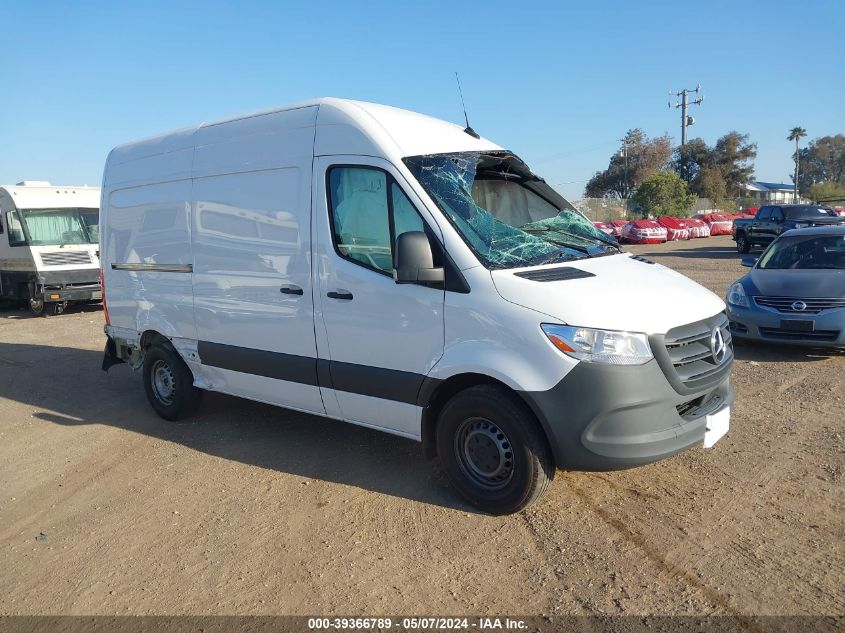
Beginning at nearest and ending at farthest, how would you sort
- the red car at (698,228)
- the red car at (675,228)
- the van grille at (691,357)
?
the van grille at (691,357), the red car at (675,228), the red car at (698,228)

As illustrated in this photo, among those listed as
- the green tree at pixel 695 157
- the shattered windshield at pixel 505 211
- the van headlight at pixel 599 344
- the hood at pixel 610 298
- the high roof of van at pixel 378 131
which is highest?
the green tree at pixel 695 157

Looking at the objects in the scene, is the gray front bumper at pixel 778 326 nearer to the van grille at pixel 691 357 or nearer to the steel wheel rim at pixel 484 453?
the van grille at pixel 691 357

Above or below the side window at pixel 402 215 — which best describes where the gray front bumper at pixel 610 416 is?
below

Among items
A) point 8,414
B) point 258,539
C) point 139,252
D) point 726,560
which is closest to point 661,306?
point 726,560

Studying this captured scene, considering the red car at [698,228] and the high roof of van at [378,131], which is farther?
the red car at [698,228]

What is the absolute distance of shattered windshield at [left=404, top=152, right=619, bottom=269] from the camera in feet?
13.9

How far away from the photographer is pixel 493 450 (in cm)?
411

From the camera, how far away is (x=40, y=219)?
617 inches

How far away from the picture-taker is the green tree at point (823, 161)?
3880 inches

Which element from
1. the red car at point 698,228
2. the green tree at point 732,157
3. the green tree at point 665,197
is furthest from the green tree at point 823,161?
the red car at point 698,228

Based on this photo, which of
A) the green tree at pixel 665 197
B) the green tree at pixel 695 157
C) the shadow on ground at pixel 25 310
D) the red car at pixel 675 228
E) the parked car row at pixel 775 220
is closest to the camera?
the shadow on ground at pixel 25 310

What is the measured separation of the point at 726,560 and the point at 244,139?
14.8 feet

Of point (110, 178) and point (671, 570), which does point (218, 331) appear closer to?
point (110, 178)

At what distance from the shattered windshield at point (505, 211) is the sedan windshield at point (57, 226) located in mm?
13727
